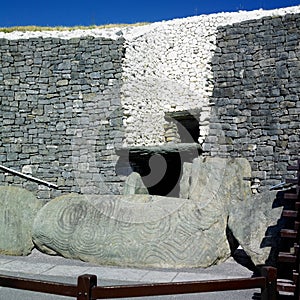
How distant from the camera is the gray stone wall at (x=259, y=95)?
8.41 metres

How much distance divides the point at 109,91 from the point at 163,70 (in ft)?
4.55

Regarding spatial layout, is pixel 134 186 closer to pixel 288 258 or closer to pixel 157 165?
pixel 157 165

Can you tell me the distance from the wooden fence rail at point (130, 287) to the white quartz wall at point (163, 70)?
7188 millimetres

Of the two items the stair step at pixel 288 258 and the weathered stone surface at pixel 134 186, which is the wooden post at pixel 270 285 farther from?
the weathered stone surface at pixel 134 186

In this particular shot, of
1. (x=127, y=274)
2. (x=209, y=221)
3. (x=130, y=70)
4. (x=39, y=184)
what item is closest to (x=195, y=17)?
(x=130, y=70)

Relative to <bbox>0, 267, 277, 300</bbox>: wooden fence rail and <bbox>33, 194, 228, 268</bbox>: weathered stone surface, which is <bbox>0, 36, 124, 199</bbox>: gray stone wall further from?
<bbox>0, 267, 277, 300</bbox>: wooden fence rail

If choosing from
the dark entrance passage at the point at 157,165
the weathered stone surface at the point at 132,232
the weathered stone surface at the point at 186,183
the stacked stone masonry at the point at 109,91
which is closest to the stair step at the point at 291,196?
the weathered stone surface at the point at 132,232

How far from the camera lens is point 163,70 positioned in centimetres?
1028

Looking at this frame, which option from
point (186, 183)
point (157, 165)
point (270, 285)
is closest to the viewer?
point (270, 285)

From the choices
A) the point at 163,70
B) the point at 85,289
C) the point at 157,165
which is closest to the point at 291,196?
the point at 85,289

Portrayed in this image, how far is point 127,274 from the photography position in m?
4.95

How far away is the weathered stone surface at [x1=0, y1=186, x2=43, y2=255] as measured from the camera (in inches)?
235

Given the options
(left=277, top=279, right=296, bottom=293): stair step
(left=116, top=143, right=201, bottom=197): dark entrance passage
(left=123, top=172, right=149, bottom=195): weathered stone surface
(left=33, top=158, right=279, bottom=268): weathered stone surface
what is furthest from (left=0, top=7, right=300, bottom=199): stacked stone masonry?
(left=277, top=279, right=296, bottom=293): stair step

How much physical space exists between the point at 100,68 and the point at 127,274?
611cm
